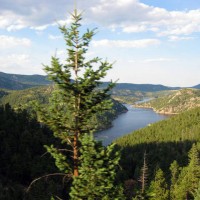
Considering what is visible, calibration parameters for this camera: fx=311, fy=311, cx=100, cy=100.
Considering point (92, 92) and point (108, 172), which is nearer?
point (108, 172)

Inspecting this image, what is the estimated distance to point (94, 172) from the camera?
19.6 m

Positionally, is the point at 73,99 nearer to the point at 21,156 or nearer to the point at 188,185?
the point at 188,185

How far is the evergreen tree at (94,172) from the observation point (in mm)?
19438

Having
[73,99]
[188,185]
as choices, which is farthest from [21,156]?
[73,99]

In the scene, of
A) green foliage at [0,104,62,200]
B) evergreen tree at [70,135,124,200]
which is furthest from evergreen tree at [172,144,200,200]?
evergreen tree at [70,135,124,200]

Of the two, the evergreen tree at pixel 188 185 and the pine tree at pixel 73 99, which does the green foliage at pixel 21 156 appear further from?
the pine tree at pixel 73 99

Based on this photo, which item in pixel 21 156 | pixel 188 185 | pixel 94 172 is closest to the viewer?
pixel 94 172

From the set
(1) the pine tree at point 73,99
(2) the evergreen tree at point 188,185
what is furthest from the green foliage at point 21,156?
(1) the pine tree at point 73,99

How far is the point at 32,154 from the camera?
412ft

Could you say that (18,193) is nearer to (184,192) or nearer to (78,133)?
(184,192)

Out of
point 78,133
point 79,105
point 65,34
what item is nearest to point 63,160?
point 78,133

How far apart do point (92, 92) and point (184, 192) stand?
258 feet

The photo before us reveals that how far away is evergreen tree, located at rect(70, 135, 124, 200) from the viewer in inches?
765

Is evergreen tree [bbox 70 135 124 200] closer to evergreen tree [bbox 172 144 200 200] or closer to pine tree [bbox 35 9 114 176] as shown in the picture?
pine tree [bbox 35 9 114 176]
